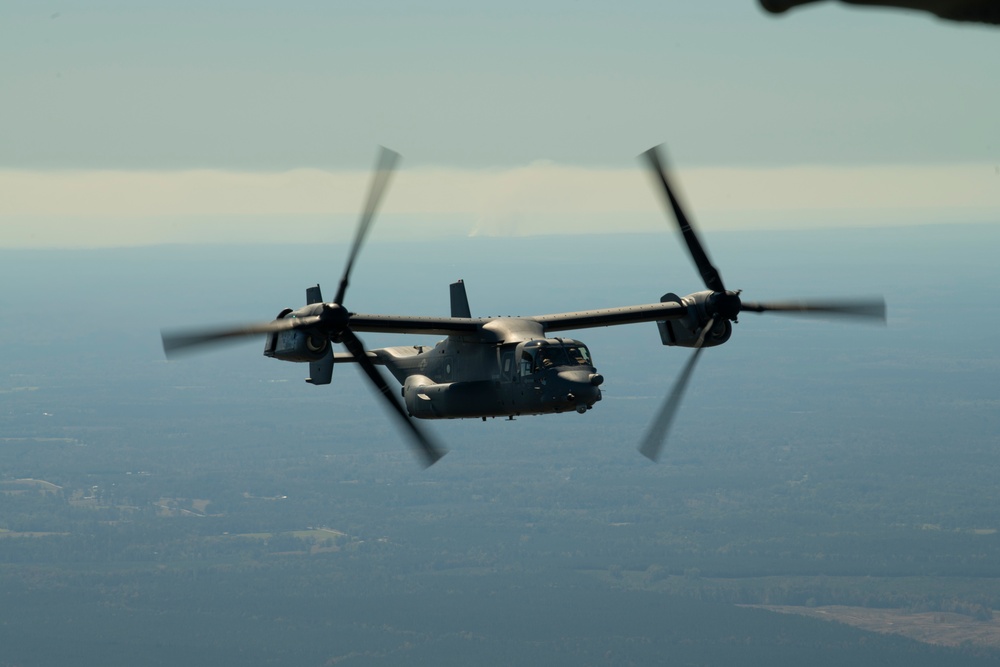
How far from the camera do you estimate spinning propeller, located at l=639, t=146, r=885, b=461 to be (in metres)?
53.7

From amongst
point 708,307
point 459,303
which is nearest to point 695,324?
point 708,307

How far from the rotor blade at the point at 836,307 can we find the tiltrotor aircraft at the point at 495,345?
0.07 metres

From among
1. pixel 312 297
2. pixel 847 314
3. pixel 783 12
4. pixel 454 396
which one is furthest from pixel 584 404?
pixel 783 12

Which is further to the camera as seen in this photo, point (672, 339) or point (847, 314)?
point (672, 339)

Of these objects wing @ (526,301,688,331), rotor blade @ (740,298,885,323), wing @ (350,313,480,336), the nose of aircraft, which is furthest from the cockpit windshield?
rotor blade @ (740,298,885,323)

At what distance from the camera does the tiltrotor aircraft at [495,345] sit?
54.1m

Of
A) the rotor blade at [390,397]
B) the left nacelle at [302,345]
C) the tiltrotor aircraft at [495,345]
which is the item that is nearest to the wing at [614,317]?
the tiltrotor aircraft at [495,345]

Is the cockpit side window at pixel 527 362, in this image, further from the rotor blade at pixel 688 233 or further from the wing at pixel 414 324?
the rotor blade at pixel 688 233

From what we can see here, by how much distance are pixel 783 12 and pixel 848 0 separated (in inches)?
16.2

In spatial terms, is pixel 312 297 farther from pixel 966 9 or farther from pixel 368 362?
pixel 966 9

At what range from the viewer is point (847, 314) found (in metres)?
53.7

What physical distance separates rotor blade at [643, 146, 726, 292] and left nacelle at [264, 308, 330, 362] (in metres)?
15.2

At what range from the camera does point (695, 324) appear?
198 feet

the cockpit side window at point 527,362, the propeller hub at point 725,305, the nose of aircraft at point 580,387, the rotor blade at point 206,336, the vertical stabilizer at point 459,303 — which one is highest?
the vertical stabilizer at point 459,303
